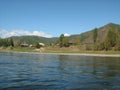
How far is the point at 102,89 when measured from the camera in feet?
92.3

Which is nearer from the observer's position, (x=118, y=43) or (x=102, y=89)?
(x=102, y=89)

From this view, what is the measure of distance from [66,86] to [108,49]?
172081mm

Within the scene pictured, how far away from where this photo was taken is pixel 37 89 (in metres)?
27.4

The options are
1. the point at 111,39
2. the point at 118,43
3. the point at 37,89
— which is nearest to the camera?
the point at 37,89

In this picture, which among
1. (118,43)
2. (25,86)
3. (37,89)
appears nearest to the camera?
(37,89)

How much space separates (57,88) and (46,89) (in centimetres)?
145

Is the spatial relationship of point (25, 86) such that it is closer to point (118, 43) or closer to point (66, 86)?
point (66, 86)

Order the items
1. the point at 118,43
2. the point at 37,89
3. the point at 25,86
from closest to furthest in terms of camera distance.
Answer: the point at 37,89 < the point at 25,86 < the point at 118,43

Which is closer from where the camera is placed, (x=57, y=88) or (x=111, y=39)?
(x=57, y=88)

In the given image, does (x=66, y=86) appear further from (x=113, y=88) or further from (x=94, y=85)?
(x=113, y=88)

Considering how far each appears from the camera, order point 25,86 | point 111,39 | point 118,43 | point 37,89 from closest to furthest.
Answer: point 37,89
point 25,86
point 118,43
point 111,39

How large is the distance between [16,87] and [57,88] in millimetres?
5049

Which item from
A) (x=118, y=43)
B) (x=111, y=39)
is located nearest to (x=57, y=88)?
(x=118, y=43)

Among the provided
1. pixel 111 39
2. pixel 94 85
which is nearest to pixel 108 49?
pixel 111 39
